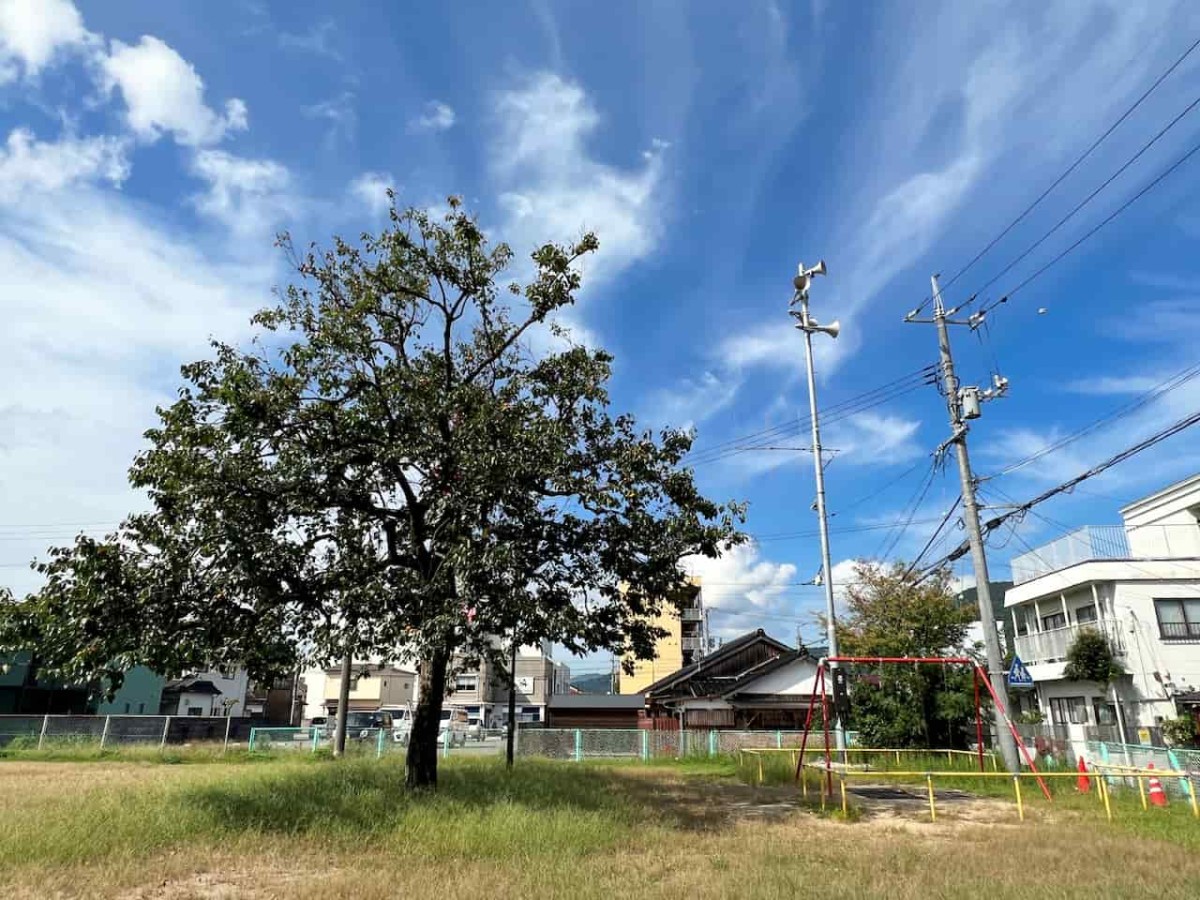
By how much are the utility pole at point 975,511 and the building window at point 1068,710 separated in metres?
10.8

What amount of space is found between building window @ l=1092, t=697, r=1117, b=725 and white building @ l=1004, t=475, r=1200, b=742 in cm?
4

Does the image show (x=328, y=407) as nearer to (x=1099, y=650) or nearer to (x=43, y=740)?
(x=43, y=740)

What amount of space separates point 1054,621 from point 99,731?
3757 centimetres

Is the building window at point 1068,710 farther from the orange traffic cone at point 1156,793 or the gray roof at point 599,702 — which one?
the gray roof at point 599,702

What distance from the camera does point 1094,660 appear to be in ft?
80.8

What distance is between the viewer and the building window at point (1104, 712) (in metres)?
25.2

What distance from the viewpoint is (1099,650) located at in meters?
24.7

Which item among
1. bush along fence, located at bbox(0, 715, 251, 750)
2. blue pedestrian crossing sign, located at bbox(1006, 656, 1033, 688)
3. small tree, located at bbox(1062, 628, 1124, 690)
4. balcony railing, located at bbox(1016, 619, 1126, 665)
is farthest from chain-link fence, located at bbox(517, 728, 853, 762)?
bush along fence, located at bbox(0, 715, 251, 750)

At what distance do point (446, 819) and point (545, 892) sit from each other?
415 centimetres

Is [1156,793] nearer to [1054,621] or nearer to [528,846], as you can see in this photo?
[528,846]

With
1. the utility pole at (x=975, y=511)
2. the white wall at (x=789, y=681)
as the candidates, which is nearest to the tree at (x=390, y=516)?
the utility pole at (x=975, y=511)

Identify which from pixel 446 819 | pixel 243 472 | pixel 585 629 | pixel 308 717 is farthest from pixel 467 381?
pixel 308 717

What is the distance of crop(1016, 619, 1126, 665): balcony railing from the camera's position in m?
25.2

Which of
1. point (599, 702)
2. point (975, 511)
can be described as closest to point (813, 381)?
point (975, 511)
